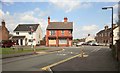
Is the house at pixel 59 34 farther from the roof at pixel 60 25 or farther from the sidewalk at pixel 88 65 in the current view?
the sidewalk at pixel 88 65

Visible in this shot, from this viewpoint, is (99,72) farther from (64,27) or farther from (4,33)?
(4,33)

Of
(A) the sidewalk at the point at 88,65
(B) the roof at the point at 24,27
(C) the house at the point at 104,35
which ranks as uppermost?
(B) the roof at the point at 24,27

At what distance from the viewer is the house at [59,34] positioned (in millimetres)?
85000

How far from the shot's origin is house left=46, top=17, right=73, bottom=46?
85.0m

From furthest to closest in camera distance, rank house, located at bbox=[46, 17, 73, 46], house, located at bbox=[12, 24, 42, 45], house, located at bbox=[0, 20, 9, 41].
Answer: house, located at bbox=[12, 24, 42, 45] → house, located at bbox=[0, 20, 9, 41] → house, located at bbox=[46, 17, 73, 46]

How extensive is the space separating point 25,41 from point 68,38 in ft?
51.3

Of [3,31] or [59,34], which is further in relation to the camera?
[3,31]

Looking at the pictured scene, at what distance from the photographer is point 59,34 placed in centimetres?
8656

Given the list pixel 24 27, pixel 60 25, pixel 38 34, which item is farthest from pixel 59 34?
pixel 24 27

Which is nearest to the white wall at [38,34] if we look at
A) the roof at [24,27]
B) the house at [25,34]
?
the house at [25,34]

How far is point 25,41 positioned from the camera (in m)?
91.6

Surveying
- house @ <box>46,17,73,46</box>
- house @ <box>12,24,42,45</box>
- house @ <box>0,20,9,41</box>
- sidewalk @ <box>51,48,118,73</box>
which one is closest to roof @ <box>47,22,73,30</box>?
house @ <box>46,17,73,46</box>

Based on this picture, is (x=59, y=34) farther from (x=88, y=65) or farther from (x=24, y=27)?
(x=88, y=65)

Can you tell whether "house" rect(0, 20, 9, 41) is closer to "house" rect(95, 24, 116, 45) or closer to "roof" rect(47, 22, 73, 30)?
"roof" rect(47, 22, 73, 30)
